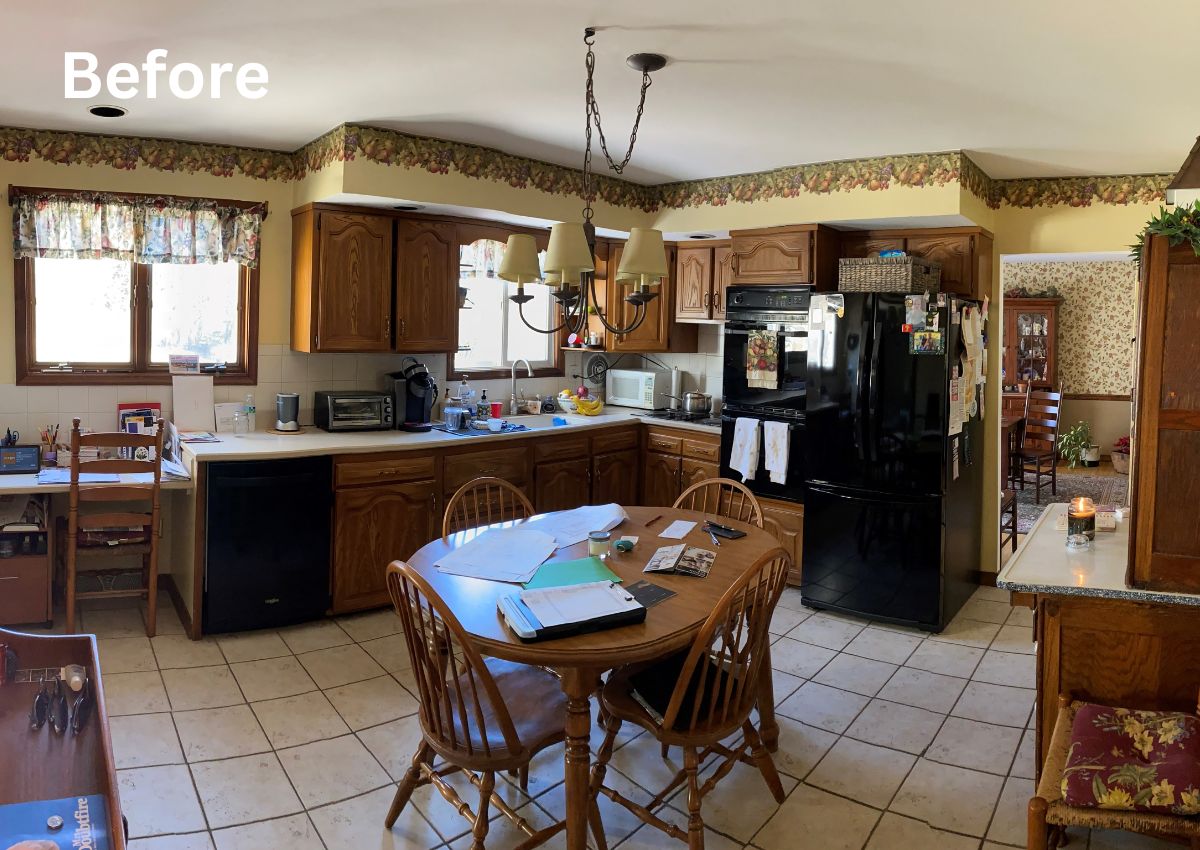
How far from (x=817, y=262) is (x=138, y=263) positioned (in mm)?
3481

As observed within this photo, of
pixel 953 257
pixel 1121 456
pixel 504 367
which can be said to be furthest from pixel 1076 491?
pixel 504 367

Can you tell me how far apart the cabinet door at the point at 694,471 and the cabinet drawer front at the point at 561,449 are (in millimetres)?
638

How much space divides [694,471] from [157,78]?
341 cm

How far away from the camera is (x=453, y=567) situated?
2654mm

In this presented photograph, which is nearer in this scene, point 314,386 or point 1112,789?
point 1112,789

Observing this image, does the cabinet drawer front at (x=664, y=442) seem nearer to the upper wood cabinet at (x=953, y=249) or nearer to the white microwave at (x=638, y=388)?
the white microwave at (x=638, y=388)

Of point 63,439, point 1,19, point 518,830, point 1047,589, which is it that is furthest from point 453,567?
point 63,439

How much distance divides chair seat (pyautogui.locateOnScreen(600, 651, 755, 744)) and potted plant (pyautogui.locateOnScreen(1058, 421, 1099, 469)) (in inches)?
297

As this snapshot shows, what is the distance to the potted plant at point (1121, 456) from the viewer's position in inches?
326

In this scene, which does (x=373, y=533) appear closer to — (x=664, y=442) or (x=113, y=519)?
(x=113, y=519)

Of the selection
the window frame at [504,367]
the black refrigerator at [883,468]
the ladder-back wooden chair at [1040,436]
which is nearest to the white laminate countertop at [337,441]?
the window frame at [504,367]

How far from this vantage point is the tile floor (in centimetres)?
252

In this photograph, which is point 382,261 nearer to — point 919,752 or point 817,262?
point 817,262

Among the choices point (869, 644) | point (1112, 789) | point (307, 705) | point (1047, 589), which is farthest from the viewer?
point (869, 644)
